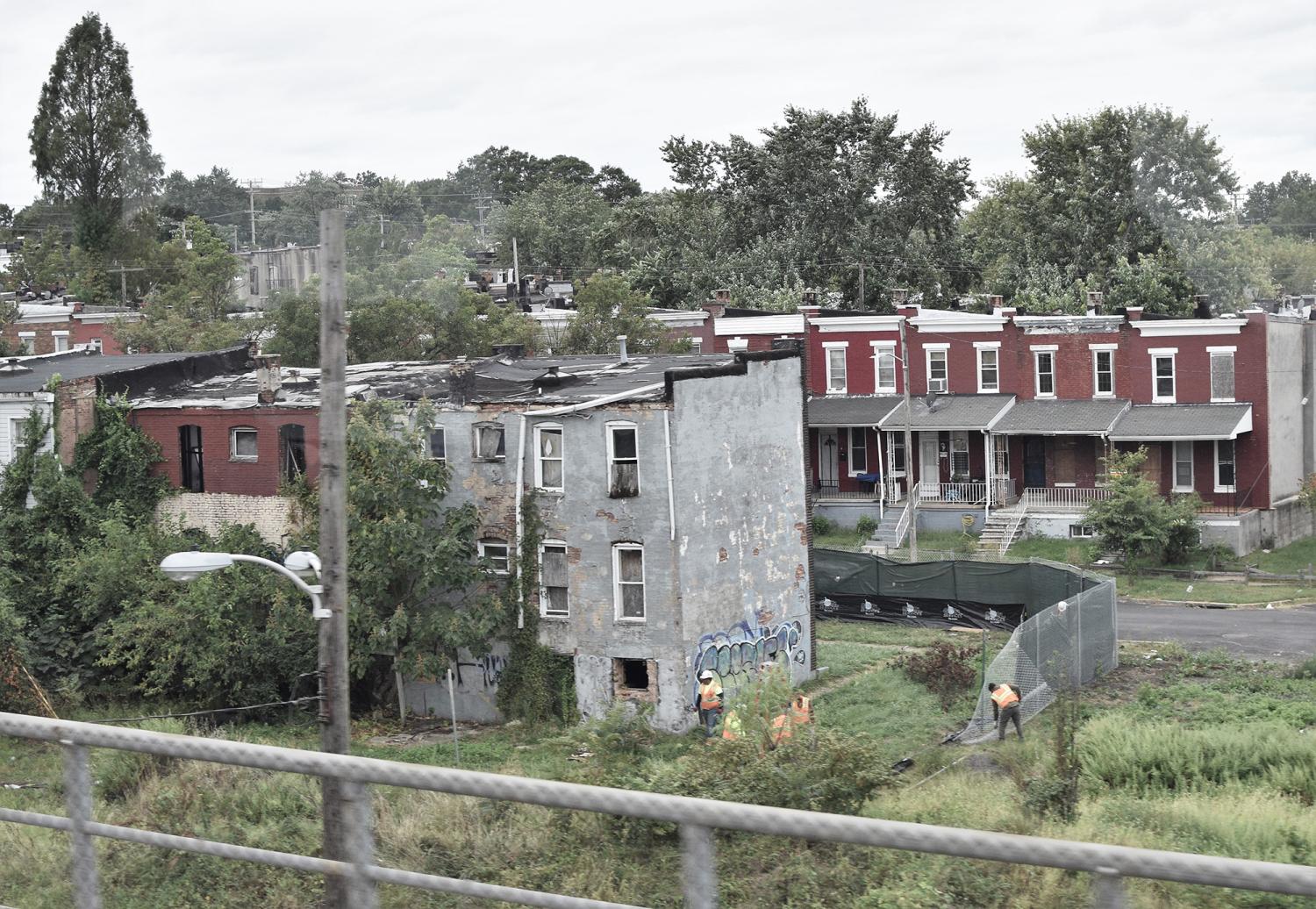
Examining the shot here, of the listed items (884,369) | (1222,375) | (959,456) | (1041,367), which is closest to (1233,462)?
(1222,375)

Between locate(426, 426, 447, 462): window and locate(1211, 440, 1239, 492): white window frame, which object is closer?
locate(426, 426, 447, 462): window

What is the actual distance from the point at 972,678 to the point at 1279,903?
29095mm

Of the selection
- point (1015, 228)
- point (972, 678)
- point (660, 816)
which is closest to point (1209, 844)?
point (660, 816)

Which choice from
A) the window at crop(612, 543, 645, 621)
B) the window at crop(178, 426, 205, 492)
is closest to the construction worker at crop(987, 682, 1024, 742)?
the window at crop(612, 543, 645, 621)

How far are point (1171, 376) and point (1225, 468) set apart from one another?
3.82 meters

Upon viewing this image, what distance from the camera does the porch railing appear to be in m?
53.3

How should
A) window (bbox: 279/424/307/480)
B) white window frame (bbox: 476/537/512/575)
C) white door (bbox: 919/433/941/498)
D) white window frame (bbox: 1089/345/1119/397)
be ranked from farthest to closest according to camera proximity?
1. white door (bbox: 919/433/941/498)
2. white window frame (bbox: 1089/345/1119/397)
3. window (bbox: 279/424/307/480)
4. white window frame (bbox: 476/537/512/575)

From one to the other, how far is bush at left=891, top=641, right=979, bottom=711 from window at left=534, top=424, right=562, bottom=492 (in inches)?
366

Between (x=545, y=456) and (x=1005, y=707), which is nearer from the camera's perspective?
(x=1005, y=707)

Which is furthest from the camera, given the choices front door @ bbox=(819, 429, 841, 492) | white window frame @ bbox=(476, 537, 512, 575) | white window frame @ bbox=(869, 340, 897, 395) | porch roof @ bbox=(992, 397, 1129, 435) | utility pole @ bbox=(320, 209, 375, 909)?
front door @ bbox=(819, 429, 841, 492)

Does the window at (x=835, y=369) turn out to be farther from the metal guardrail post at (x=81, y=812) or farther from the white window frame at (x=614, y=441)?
the metal guardrail post at (x=81, y=812)

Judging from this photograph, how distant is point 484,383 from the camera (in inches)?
1394

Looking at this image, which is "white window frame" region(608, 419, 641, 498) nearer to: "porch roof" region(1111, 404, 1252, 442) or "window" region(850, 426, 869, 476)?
"porch roof" region(1111, 404, 1252, 442)

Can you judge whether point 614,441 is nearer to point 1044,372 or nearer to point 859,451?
point 859,451
